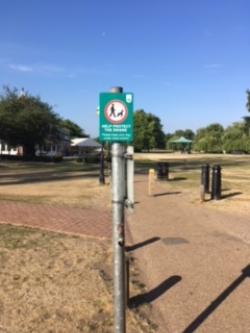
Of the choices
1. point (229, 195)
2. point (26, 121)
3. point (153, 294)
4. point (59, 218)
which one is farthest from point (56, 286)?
point (26, 121)

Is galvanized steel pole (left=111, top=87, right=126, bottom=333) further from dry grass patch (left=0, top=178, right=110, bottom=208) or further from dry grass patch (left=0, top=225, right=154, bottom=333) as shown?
dry grass patch (left=0, top=178, right=110, bottom=208)

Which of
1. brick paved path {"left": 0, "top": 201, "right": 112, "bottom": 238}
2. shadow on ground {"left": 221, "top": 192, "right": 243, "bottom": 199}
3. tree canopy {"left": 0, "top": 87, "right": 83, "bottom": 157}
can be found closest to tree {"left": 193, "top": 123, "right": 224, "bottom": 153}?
tree canopy {"left": 0, "top": 87, "right": 83, "bottom": 157}

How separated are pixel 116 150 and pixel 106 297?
2555mm

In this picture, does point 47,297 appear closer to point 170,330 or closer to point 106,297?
point 106,297

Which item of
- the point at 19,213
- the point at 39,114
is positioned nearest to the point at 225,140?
the point at 39,114

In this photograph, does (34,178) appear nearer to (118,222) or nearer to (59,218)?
(59,218)

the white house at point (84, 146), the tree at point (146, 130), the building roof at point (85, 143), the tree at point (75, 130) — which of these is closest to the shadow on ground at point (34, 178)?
the white house at point (84, 146)

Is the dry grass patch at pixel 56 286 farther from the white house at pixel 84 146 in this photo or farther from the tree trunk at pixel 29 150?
the white house at pixel 84 146

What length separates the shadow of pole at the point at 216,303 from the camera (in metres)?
5.05

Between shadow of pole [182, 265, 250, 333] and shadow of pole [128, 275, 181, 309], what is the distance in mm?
679

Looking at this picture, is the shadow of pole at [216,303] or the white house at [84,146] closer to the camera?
the shadow of pole at [216,303]

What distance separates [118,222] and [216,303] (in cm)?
237

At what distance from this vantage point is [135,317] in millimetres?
5219

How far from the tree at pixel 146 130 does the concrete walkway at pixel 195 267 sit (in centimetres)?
10212
